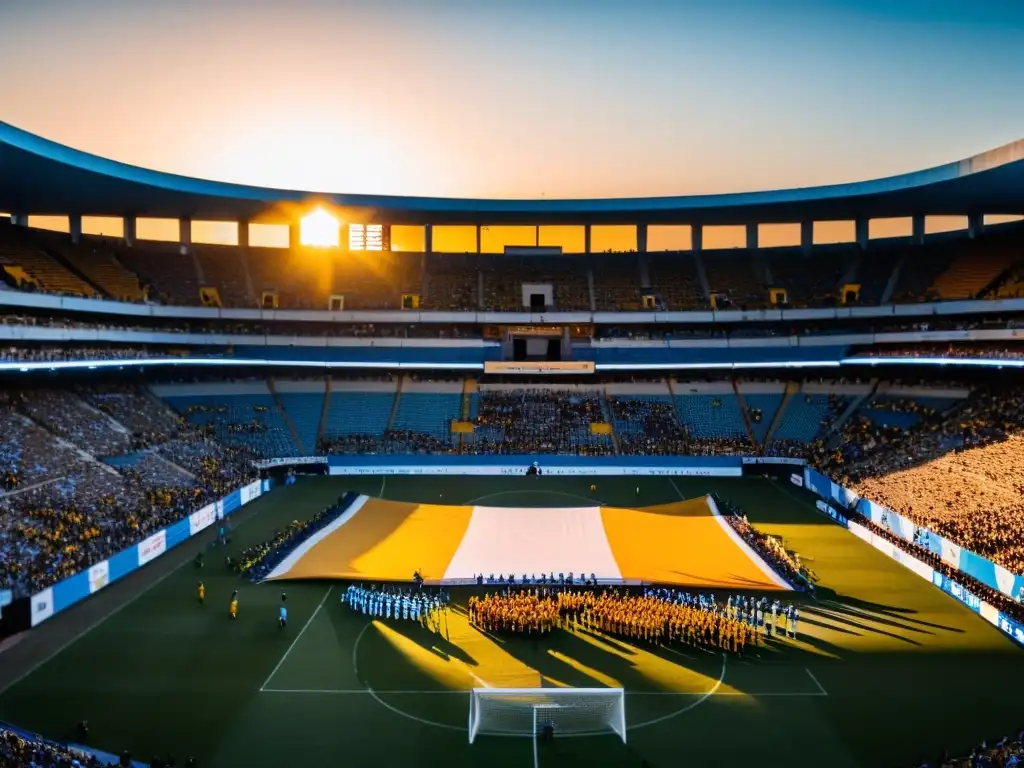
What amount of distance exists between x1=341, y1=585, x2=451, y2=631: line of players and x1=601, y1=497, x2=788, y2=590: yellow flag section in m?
5.80

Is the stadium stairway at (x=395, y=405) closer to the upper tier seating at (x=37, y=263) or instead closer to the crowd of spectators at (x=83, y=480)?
the crowd of spectators at (x=83, y=480)

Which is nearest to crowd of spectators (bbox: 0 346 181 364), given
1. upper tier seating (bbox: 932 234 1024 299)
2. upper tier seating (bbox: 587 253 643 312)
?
upper tier seating (bbox: 587 253 643 312)

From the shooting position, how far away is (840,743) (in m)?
13.0

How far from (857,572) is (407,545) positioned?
48.5ft

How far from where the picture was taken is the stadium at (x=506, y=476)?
14156 mm

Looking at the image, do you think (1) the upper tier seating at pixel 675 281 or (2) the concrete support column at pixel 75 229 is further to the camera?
(1) the upper tier seating at pixel 675 281

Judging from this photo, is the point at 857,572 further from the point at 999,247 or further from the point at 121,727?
the point at 999,247

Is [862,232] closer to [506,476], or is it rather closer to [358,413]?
[506,476]

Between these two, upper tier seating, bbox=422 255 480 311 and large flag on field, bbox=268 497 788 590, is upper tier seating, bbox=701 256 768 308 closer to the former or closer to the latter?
upper tier seating, bbox=422 255 480 311

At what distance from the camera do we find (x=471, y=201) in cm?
4216

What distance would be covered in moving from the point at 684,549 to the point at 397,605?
9.74m

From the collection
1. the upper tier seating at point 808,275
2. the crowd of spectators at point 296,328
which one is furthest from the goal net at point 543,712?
the upper tier seating at point 808,275

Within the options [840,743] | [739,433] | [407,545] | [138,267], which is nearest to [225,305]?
[138,267]

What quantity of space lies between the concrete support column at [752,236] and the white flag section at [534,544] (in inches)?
1074
